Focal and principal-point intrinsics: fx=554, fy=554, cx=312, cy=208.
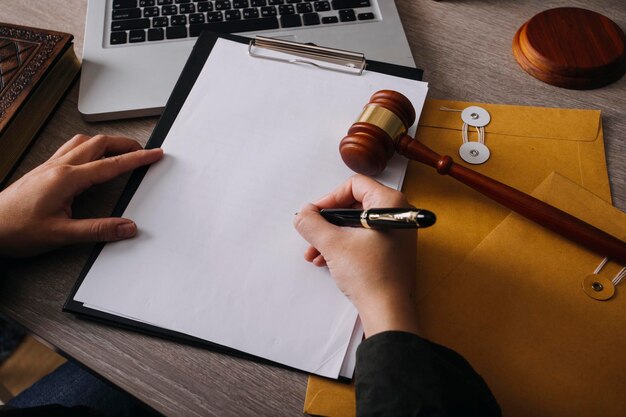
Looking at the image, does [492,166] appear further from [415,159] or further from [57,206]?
[57,206]

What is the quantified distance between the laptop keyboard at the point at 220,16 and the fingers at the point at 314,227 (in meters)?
0.37

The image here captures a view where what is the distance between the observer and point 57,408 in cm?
73

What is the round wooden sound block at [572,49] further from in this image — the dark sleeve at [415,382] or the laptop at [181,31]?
the dark sleeve at [415,382]

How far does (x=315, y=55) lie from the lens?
0.81m

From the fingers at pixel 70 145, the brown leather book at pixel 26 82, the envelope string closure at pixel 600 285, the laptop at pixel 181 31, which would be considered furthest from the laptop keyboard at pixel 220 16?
the envelope string closure at pixel 600 285

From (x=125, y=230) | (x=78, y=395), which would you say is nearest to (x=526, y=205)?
(x=125, y=230)

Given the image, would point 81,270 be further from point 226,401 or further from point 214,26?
point 214,26

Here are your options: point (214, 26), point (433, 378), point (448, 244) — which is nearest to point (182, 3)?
point (214, 26)

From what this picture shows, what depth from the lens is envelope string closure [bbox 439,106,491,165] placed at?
74cm

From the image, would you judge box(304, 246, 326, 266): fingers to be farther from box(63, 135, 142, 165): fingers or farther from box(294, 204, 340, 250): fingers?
box(63, 135, 142, 165): fingers

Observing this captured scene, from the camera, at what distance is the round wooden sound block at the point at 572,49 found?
0.80m

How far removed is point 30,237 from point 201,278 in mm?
206

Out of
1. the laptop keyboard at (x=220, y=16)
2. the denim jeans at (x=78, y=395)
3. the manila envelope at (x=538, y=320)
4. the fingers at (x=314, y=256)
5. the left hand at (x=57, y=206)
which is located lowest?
the denim jeans at (x=78, y=395)

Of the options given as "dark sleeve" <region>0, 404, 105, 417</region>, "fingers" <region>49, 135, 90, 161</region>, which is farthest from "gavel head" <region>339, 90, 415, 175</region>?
"dark sleeve" <region>0, 404, 105, 417</region>
